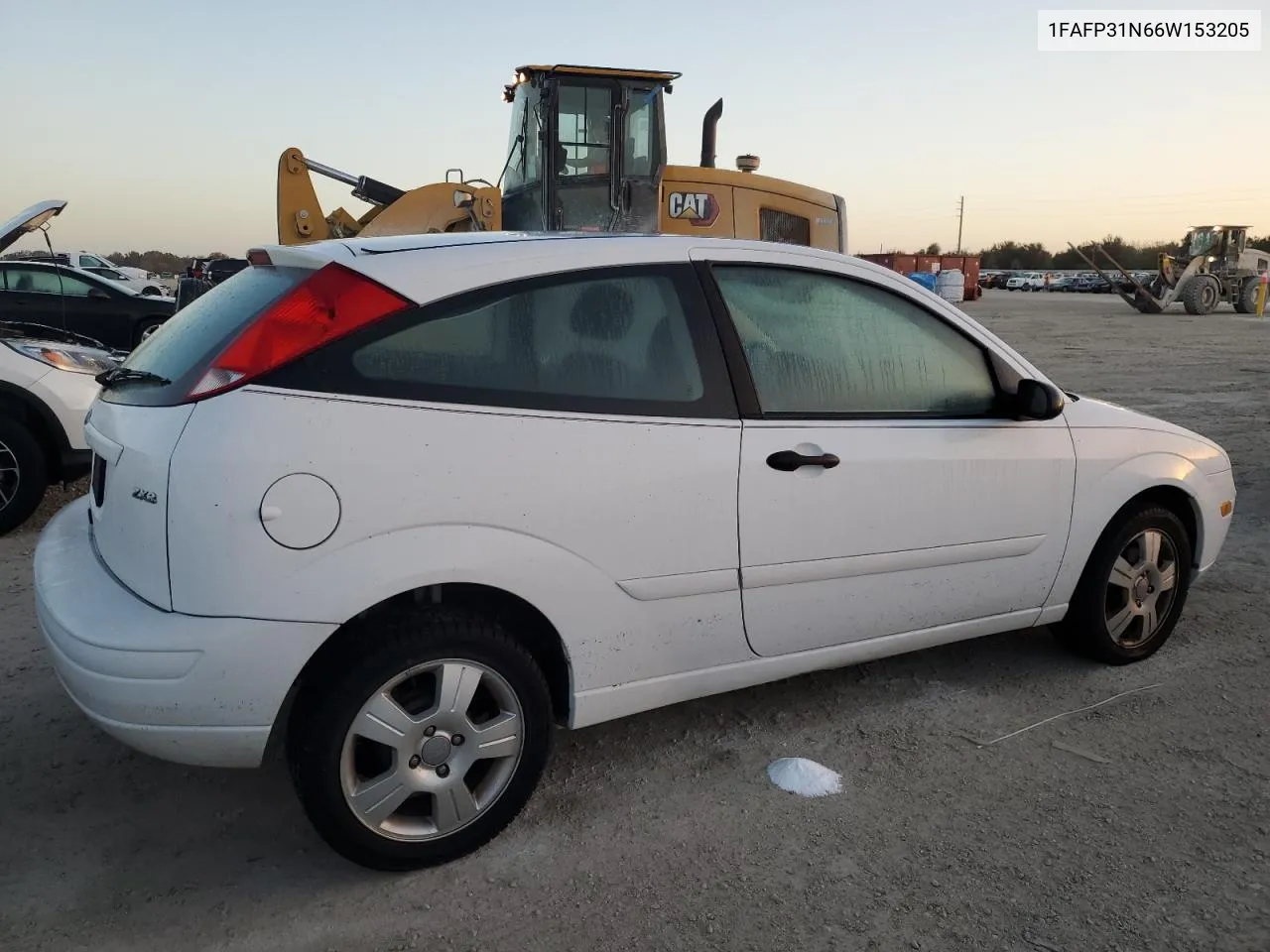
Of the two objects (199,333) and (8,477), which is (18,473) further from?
(199,333)

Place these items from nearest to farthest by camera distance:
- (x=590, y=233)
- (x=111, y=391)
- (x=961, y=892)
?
(x=961, y=892)
(x=111, y=391)
(x=590, y=233)

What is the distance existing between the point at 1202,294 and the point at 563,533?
3378cm

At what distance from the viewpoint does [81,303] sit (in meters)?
13.4

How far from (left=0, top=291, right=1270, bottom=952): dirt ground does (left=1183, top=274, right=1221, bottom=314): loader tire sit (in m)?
31.3

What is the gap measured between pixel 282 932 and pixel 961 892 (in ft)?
5.58

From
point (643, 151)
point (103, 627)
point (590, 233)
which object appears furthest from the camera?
point (643, 151)

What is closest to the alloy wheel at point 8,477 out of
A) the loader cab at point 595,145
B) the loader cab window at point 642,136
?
the loader cab at point 595,145

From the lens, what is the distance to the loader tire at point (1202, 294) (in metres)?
30.8

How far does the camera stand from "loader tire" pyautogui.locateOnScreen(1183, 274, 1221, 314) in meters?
30.8

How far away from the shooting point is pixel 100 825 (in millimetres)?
2824

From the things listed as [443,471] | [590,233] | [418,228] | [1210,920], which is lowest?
[1210,920]

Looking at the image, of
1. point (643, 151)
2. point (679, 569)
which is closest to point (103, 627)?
point (679, 569)

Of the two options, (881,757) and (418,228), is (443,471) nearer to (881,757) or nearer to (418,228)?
(881,757)

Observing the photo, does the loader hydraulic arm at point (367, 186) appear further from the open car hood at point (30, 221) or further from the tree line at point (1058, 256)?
the tree line at point (1058, 256)
